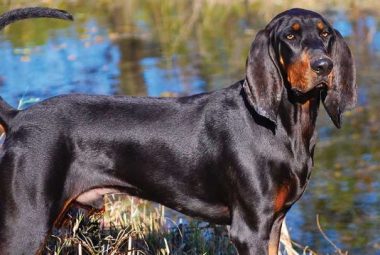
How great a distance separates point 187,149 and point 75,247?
4.81ft

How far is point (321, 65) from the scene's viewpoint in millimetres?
4922

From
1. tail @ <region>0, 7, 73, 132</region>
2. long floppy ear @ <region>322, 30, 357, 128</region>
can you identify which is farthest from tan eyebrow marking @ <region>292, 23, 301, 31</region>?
tail @ <region>0, 7, 73, 132</region>

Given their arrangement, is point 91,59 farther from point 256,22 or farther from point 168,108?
point 168,108

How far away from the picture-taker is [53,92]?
12992mm

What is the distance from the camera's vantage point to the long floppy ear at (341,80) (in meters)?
5.33

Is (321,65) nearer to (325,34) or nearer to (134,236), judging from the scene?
(325,34)

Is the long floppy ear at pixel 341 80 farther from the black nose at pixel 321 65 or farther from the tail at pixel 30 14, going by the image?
the tail at pixel 30 14

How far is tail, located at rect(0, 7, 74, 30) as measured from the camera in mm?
5539

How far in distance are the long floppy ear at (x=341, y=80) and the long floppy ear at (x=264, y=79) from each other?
14.1 inches

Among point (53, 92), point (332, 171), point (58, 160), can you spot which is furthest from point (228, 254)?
point (53, 92)

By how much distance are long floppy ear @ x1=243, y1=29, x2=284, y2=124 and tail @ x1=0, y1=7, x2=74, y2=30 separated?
4.15 ft

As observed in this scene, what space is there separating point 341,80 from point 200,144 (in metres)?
0.98

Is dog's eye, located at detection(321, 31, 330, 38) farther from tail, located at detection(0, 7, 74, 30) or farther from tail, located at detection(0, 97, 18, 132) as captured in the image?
tail, located at detection(0, 97, 18, 132)

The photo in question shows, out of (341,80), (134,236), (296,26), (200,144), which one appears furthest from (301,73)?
(134,236)
